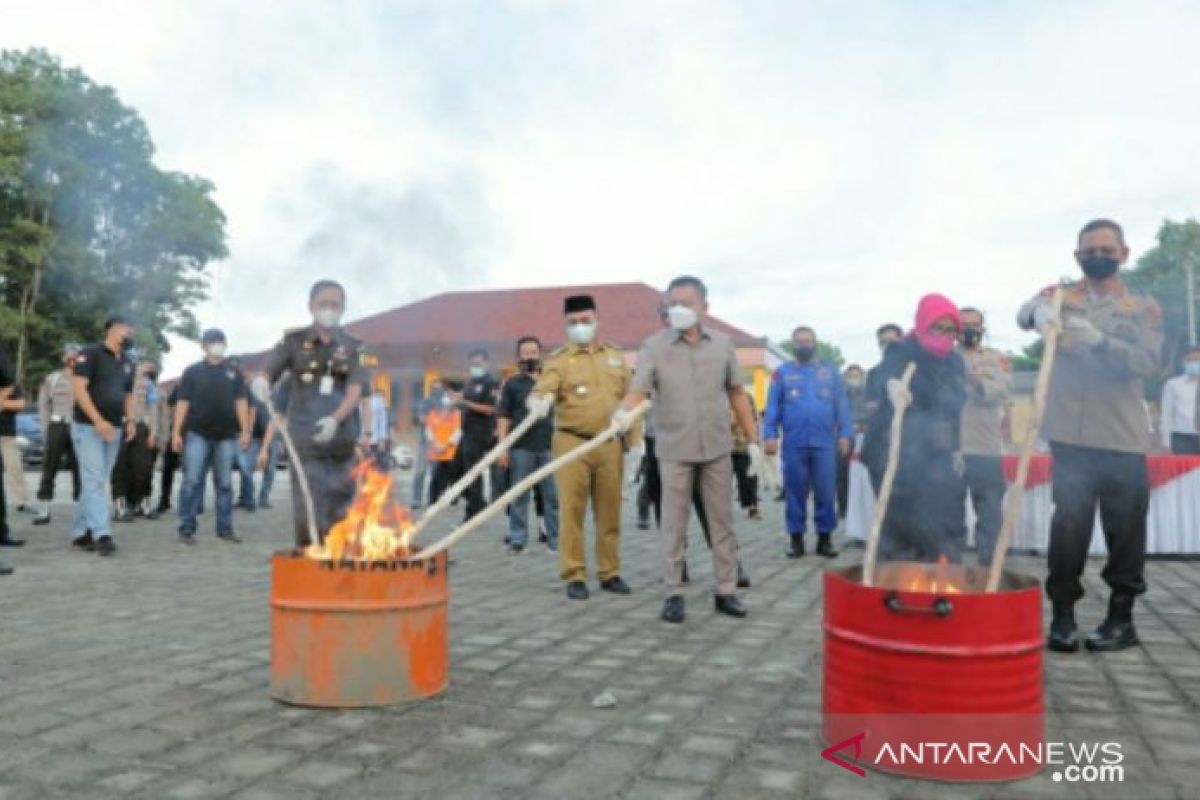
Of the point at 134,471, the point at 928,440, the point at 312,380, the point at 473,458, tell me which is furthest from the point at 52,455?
the point at 928,440

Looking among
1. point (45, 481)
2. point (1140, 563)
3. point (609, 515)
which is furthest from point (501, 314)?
point (1140, 563)

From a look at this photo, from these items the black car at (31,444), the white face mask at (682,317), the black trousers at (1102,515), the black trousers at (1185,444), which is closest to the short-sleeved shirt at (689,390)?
the white face mask at (682,317)

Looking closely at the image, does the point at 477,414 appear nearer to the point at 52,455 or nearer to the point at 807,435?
the point at 807,435

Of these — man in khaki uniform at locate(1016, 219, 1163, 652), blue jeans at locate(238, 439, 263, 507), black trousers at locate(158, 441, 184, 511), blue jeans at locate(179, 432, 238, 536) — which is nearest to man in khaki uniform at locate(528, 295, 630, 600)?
man in khaki uniform at locate(1016, 219, 1163, 652)

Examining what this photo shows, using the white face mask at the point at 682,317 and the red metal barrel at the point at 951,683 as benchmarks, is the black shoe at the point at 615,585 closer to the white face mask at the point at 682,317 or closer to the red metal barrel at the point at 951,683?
the white face mask at the point at 682,317

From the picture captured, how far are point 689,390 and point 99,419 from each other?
5.25 metres

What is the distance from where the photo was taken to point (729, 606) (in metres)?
5.52

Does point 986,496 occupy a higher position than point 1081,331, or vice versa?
point 1081,331

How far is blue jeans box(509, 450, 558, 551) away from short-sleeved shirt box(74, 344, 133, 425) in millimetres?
3535

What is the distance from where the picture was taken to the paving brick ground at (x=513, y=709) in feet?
9.22

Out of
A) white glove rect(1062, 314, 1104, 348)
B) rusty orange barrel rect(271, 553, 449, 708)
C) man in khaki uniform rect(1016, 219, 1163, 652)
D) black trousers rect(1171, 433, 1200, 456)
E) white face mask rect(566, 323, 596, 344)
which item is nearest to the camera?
rusty orange barrel rect(271, 553, 449, 708)

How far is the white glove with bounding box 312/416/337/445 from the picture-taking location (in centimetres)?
575

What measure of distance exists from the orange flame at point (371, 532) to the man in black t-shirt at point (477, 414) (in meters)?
5.87

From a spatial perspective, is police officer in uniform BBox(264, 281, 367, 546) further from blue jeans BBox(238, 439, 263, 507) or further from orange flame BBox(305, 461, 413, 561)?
blue jeans BBox(238, 439, 263, 507)
